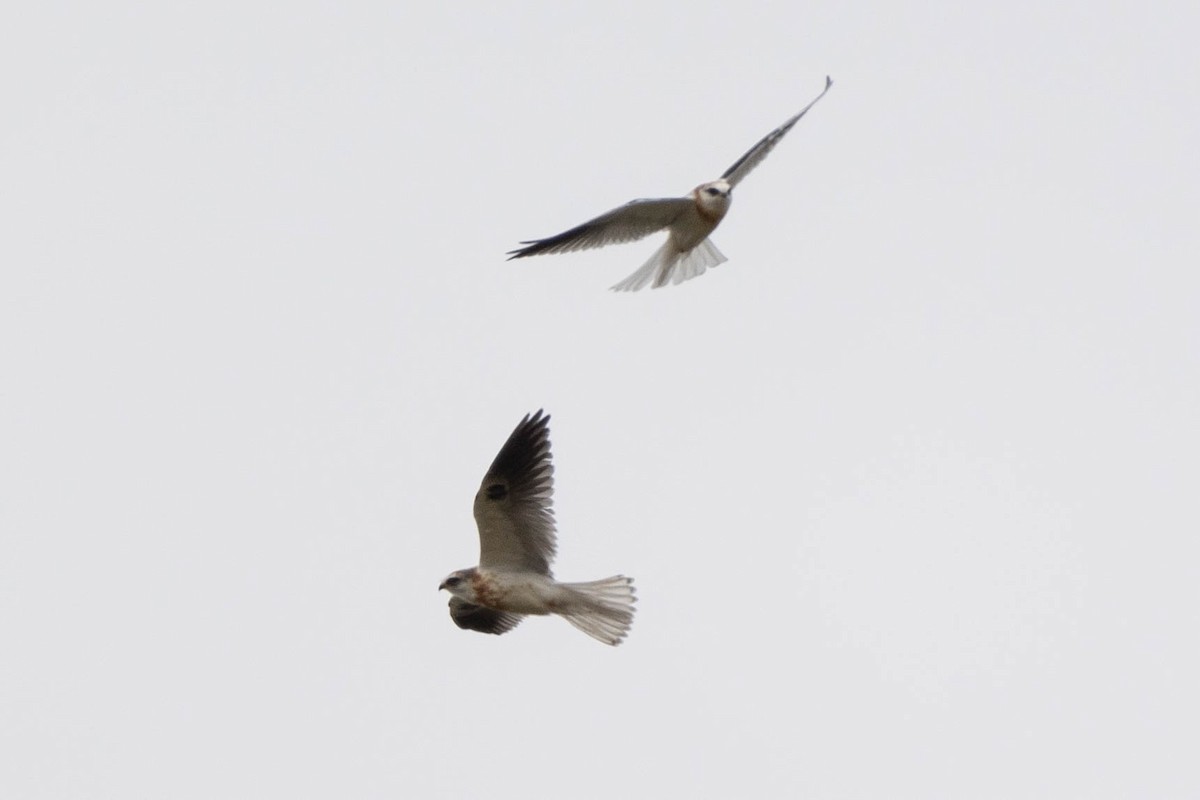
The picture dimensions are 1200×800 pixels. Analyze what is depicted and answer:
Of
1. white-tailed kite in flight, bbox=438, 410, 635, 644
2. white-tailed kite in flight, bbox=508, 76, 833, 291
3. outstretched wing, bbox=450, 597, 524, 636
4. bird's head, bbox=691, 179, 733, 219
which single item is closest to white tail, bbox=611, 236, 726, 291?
white-tailed kite in flight, bbox=508, 76, 833, 291

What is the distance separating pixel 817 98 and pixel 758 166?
76 centimetres

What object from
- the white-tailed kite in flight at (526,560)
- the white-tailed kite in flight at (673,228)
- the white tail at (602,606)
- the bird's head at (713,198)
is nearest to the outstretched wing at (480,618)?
the white-tailed kite in flight at (526,560)

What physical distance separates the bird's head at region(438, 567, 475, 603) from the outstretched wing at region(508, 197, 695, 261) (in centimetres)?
211

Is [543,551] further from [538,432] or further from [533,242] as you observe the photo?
[533,242]

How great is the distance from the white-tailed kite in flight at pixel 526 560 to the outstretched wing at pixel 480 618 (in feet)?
0.31

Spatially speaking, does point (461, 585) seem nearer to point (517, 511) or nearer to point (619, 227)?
point (517, 511)

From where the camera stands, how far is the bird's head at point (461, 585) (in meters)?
8.61

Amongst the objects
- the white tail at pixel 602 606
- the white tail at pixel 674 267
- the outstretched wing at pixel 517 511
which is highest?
the white tail at pixel 674 267

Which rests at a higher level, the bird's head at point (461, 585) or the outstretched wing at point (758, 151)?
the outstretched wing at point (758, 151)

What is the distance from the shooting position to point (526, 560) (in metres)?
8.63

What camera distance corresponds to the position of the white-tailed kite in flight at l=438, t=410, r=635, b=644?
852 cm

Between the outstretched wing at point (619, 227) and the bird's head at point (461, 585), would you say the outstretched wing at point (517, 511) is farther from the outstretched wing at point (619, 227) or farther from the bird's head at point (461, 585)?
the outstretched wing at point (619, 227)

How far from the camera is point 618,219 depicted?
10.2m

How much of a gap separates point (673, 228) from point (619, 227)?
0.35 meters
